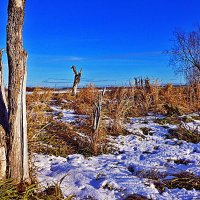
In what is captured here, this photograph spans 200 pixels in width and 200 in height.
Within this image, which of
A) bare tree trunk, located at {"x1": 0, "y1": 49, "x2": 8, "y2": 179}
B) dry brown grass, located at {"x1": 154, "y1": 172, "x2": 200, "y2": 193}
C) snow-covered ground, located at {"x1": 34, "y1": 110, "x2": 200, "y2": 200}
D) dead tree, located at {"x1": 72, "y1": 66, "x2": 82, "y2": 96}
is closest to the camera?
bare tree trunk, located at {"x1": 0, "y1": 49, "x2": 8, "y2": 179}

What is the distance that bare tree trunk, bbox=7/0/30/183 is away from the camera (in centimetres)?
368

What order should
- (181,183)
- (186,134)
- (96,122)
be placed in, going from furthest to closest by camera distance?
(186,134) → (96,122) → (181,183)

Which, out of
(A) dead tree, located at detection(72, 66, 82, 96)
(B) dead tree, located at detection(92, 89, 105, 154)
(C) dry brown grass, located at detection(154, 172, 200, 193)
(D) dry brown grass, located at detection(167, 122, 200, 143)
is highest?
(A) dead tree, located at detection(72, 66, 82, 96)

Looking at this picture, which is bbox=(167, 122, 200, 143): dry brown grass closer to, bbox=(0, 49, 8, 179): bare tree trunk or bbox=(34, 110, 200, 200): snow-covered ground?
bbox=(34, 110, 200, 200): snow-covered ground

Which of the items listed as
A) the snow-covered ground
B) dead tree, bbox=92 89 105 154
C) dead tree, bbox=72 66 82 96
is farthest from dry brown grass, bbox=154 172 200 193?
dead tree, bbox=72 66 82 96

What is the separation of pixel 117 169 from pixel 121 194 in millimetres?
953

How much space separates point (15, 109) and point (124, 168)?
2.22 m

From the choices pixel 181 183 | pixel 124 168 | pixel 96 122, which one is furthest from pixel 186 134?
pixel 181 183

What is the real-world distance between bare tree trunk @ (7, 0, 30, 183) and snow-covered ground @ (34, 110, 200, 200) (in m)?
0.49

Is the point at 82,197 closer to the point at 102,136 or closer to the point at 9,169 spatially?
the point at 9,169

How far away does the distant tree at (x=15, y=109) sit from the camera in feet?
12.1

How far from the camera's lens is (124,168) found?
17.1ft

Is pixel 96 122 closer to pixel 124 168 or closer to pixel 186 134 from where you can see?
pixel 124 168

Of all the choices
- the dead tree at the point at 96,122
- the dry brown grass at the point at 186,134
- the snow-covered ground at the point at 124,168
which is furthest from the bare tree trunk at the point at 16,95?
the dry brown grass at the point at 186,134
